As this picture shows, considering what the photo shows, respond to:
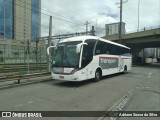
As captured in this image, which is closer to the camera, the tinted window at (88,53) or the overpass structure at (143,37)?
the tinted window at (88,53)

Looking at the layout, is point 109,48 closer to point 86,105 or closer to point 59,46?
point 59,46

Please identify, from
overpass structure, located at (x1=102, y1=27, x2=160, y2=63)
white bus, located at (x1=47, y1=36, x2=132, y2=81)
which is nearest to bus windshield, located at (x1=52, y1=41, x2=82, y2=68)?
white bus, located at (x1=47, y1=36, x2=132, y2=81)

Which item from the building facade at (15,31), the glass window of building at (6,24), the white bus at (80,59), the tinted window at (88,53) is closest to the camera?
the white bus at (80,59)

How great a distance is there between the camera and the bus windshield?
10.7m

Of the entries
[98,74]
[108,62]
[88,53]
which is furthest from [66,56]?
[108,62]

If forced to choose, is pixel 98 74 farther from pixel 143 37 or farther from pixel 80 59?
pixel 143 37

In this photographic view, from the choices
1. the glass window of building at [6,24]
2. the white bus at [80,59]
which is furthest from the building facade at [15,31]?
the white bus at [80,59]

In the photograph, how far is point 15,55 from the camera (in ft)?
90.6

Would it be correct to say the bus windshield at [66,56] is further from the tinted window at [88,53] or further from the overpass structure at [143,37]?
the overpass structure at [143,37]

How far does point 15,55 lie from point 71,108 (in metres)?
23.5

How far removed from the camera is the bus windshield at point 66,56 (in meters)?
10.7

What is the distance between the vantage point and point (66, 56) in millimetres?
10992

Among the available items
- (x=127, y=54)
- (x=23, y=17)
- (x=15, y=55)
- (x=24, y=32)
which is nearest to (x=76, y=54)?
(x=127, y=54)

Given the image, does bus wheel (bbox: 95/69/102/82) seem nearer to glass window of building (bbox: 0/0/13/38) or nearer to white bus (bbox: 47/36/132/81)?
white bus (bbox: 47/36/132/81)
